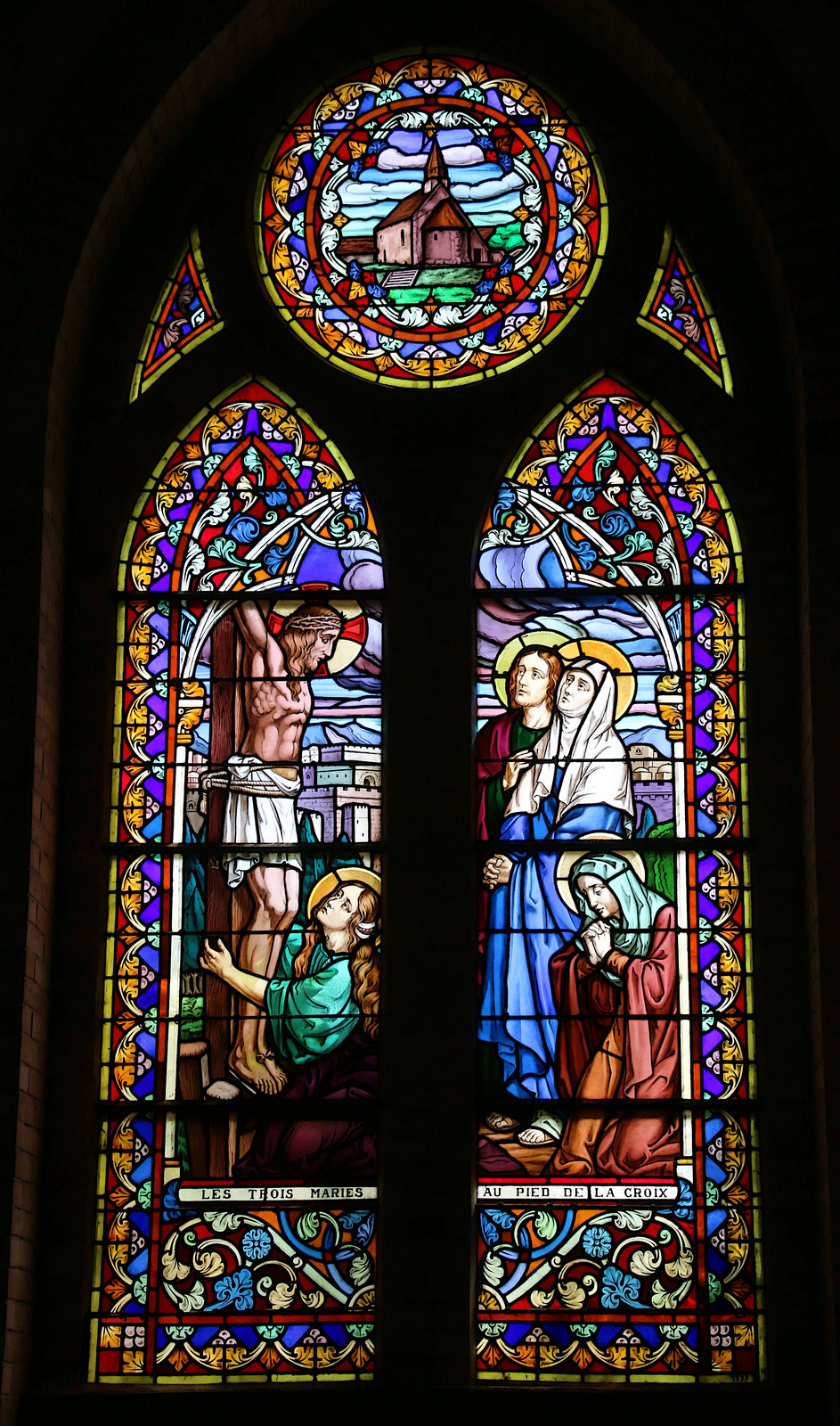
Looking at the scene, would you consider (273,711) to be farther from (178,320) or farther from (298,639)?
(178,320)

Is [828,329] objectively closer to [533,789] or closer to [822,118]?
[822,118]

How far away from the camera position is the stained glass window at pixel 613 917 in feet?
26.6

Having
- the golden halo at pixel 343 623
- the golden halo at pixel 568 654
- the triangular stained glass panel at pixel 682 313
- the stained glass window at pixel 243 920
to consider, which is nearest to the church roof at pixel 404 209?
the stained glass window at pixel 243 920

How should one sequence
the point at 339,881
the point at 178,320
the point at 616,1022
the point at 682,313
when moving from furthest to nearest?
the point at 178,320 < the point at 682,313 < the point at 339,881 < the point at 616,1022

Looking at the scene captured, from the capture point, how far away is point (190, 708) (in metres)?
8.85

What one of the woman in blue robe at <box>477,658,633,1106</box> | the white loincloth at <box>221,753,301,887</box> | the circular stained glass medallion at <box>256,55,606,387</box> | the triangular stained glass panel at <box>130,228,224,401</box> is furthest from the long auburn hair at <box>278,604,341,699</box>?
the triangular stained glass panel at <box>130,228,224,401</box>

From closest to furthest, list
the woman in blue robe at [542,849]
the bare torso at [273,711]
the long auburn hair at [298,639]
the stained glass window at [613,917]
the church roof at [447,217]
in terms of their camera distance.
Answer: the stained glass window at [613,917] < the woman in blue robe at [542,849] < the bare torso at [273,711] < the long auburn hair at [298,639] < the church roof at [447,217]

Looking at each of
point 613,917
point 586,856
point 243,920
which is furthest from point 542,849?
point 243,920

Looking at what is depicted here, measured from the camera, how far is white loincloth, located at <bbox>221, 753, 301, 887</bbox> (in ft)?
28.5

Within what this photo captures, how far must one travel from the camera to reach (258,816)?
344 inches

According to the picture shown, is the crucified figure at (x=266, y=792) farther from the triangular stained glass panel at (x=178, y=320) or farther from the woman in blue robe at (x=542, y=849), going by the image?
the triangular stained glass panel at (x=178, y=320)

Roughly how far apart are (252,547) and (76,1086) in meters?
2.25

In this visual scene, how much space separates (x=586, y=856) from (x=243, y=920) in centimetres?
133

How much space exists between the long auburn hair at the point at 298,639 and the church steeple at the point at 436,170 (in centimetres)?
190
